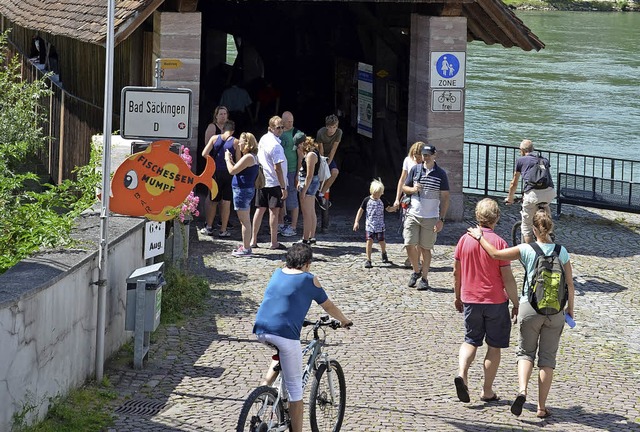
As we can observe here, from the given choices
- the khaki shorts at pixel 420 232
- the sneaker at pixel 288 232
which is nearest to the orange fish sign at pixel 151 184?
the khaki shorts at pixel 420 232

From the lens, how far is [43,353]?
342 inches

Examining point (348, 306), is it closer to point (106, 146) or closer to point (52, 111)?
point (106, 146)

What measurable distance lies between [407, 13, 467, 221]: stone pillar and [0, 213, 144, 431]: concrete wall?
24.6 ft

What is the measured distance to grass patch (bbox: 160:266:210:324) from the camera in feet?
39.5

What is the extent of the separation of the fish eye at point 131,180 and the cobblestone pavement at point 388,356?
130 centimetres

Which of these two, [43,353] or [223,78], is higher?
[223,78]

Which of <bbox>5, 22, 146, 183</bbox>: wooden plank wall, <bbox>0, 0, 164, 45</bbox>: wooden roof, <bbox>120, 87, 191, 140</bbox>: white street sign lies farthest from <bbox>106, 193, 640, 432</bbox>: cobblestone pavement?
<bbox>5, 22, 146, 183</bbox>: wooden plank wall

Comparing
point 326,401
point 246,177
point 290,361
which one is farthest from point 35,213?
point 246,177

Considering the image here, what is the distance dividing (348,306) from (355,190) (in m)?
7.44

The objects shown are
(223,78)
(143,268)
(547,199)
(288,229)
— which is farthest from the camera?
(223,78)

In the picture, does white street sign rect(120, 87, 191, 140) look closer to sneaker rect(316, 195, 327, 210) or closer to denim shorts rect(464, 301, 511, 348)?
denim shorts rect(464, 301, 511, 348)

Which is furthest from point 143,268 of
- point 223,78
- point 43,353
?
point 223,78

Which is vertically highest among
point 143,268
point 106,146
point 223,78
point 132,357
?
point 223,78

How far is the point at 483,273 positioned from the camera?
9.82m
